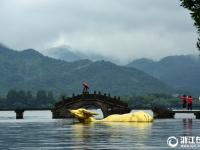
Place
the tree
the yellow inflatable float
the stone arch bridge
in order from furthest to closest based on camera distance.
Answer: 1. the stone arch bridge
2. the yellow inflatable float
3. the tree

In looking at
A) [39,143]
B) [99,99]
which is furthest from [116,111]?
[39,143]

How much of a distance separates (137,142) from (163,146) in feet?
14.0

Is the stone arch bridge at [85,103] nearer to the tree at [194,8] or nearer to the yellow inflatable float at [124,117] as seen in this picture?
the yellow inflatable float at [124,117]

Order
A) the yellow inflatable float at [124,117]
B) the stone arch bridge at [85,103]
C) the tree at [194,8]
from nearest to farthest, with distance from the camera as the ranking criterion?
the tree at [194,8], the yellow inflatable float at [124,117], the stone arch bridge at [85,103]

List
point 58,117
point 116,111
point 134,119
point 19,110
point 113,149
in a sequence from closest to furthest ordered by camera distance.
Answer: point 113,149 → point 134,119 → point 116,111 → point 58,117 → point 19,110

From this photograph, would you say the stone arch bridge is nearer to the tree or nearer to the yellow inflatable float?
the yellow inflatable float

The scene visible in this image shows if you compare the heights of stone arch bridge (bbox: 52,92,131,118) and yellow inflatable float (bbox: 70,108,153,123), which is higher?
stone arch bridge (bbox: 52,92,131,118)

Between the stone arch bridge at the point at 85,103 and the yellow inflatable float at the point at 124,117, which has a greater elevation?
the stone arch bridge at the point at 85,103

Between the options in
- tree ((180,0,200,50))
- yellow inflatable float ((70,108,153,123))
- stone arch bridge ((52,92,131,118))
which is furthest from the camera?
stone arch bridge ((52,92,131,118))

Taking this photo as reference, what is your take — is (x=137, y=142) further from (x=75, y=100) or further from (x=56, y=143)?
(x=75, y=100)

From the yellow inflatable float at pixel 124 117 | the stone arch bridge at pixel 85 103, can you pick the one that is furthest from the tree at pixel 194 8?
the stone arch bridge at pixel 85 103

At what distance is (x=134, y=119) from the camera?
342ft

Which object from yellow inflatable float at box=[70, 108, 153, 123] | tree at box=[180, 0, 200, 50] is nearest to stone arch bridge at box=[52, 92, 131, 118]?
yellow inflatable float at box=[70, 108, 153, 123]

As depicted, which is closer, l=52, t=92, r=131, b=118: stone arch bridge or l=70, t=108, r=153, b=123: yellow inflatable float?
l=70, t=108, r=153, b=123: yellow inflatable float
